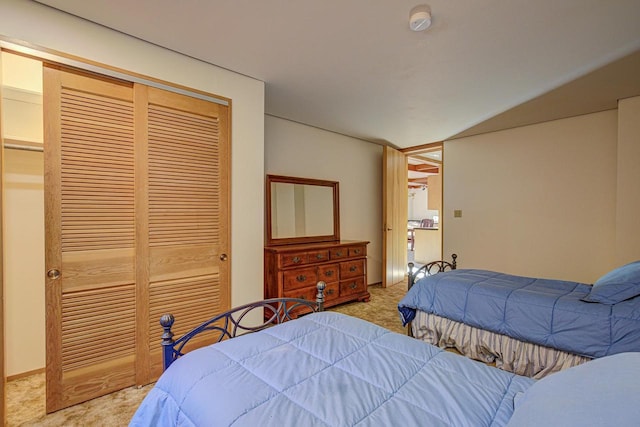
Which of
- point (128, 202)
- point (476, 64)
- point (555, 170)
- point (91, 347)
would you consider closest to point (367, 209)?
point (555, 170)

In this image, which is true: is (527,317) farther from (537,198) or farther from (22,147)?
(22,147)

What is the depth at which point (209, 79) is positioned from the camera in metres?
2.35

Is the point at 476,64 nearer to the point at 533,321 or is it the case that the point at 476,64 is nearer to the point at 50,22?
the point at 533,321

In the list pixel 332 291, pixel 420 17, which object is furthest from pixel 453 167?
pixel 420 17

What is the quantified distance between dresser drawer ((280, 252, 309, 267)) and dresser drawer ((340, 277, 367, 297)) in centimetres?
73

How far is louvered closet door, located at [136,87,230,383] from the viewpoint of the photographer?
6.88ft

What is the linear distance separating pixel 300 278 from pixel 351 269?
88cm

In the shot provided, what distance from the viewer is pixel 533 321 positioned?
2020 mm

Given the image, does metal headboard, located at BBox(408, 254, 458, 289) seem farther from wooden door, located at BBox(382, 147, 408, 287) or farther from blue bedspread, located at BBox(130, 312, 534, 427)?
blue bedspread, located at BBox(130, 312, 534, 427)

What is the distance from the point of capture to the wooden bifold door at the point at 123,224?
5.86 feet

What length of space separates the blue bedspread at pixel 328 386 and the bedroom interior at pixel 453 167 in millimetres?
1441

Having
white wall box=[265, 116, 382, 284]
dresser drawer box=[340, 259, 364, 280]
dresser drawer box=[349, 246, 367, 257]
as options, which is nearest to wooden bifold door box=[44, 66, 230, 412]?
white wall box=[265, 116, 382, 284]

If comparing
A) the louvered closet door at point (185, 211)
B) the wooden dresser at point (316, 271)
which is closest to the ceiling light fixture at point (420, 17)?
the louvered closet door at point (185, 211)

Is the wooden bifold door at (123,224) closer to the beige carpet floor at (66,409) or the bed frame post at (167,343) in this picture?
the beige carpet floor at (66,409)
